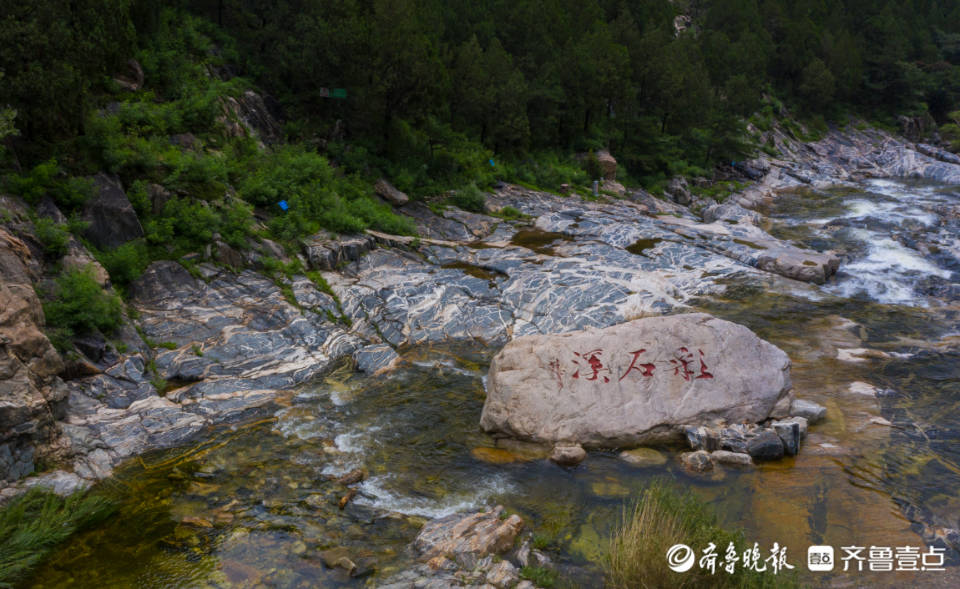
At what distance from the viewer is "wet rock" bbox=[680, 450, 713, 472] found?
991cm


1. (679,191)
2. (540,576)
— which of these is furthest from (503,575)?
(679,191)

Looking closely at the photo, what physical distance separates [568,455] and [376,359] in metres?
5.77

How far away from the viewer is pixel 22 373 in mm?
9266

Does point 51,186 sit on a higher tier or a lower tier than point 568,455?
higher

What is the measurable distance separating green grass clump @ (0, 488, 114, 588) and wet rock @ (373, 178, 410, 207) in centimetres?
1763

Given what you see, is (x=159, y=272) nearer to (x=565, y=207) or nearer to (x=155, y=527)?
(x=155, y=527)

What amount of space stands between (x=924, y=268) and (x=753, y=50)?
42547 mm

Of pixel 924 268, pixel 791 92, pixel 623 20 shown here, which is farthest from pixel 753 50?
pixel 924 268

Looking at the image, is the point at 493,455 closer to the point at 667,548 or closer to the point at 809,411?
the point at 667,548

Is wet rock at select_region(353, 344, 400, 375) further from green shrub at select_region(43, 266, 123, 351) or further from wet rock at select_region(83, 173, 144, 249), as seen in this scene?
wet rock at select_region(83, 173, 144, 249)

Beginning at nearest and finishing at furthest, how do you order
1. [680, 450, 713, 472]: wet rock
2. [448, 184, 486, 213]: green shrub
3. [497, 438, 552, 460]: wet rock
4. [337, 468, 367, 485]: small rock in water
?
[337, 468, 367, 485]: small rock in water → [680, 450, 713, 472]: wet rock → [497, 438, 552, 460]: wet rock → [448, 184, 486, 213]: green shrub

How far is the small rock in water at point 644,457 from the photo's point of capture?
10250mm

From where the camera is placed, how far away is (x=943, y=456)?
10148 mm

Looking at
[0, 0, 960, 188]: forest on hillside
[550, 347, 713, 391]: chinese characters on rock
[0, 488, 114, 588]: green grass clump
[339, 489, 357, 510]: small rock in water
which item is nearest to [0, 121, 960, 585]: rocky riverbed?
[339, 489, 357, 510]: small rock in water
